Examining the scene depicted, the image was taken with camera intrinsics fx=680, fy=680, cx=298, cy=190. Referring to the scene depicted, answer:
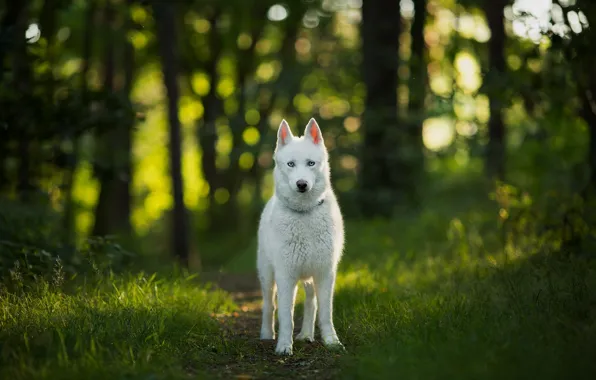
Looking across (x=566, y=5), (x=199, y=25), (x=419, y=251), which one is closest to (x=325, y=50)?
(x=199, y=25)

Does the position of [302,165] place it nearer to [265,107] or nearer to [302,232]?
[302,232]

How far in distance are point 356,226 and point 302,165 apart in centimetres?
903

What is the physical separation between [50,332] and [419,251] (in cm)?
725

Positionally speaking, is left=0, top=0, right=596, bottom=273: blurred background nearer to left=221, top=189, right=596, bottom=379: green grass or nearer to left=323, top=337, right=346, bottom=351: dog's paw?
left=221, top=189, right=596, bottom=379: green grass

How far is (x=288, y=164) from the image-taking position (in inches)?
239

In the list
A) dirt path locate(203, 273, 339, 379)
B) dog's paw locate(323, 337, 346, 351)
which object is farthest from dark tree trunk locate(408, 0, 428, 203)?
dog's paw locate(323, 337, 346, 351)

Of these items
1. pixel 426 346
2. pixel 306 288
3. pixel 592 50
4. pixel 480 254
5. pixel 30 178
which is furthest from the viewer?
pixel 30 178

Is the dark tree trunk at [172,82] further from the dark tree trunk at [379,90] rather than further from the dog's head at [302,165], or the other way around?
the dog's head at [302,165]

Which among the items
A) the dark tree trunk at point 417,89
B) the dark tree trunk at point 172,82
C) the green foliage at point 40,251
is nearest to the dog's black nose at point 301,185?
the green foliage at point 40,251

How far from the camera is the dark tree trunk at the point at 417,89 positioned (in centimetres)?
1404

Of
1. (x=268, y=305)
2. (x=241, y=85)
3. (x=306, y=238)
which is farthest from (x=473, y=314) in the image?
(x=241, y=85)

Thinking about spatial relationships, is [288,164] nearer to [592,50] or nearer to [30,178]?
[592,50]

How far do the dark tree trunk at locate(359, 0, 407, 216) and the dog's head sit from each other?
31.1ft

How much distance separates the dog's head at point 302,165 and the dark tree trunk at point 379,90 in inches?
373
